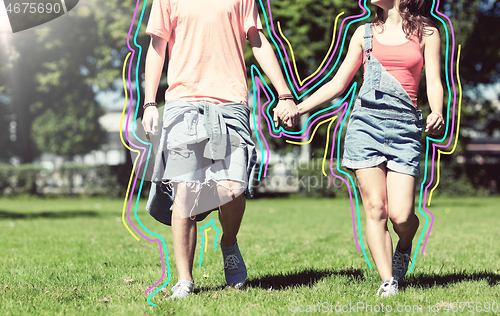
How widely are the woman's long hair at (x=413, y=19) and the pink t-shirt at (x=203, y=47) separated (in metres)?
1.03

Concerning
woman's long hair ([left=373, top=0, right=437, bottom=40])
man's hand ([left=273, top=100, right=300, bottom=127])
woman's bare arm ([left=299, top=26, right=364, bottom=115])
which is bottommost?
man's hand ([left=273, top=100, right=300, bottom=127])

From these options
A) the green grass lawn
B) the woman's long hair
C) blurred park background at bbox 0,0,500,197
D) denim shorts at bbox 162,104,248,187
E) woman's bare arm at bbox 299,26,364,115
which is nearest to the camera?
the green grass lawn

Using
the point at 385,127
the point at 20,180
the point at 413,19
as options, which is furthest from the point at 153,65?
the point at 20,180

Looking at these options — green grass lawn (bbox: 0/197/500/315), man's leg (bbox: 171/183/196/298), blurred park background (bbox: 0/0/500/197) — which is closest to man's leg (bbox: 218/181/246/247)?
man's leg (bbox: 171/183/196/298)

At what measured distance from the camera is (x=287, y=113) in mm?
3389

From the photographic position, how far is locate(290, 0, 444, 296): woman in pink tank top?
342cm

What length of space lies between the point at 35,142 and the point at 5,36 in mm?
49403

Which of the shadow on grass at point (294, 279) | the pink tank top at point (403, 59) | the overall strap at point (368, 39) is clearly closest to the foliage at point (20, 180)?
the shadow on grass at point (294, 279)

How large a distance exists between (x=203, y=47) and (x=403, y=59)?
1.30 m

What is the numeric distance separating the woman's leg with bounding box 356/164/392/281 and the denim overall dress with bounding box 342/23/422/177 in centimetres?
7

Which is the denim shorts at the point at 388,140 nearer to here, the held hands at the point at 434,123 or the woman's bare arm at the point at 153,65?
the held hands at the point at 434,123

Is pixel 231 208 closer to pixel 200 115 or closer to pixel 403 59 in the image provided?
pixel 200 115

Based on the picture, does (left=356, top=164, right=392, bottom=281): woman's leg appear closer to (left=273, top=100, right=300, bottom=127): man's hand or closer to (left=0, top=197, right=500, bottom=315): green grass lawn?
(left=0, top=197, right=500, bottom=315): green grass lawn

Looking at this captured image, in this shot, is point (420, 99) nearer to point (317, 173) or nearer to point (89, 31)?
point (317, 173)
